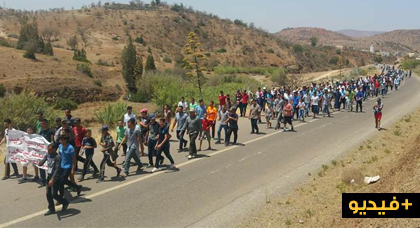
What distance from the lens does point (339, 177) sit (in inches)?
411

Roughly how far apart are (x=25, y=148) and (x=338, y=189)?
27.4ft

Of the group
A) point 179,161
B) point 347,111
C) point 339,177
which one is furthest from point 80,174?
point 347,111

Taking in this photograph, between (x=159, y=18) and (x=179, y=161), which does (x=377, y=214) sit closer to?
(x=179, y=161)

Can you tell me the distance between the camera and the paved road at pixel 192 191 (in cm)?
776

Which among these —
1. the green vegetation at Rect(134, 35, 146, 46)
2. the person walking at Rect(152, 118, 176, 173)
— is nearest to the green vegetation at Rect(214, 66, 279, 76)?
the green vegetation at Rect(134, 35, 146, 46)

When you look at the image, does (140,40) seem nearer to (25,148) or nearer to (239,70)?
(239,70)

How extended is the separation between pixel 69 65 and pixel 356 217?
44.0m

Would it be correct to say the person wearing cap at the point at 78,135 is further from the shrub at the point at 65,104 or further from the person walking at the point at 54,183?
the shrub at the point at 65,104

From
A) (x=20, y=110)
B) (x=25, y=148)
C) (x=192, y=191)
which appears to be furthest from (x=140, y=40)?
(x=192, y=191)

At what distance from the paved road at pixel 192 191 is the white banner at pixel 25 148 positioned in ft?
2.17

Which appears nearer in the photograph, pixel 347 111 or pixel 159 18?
pixel 347 111

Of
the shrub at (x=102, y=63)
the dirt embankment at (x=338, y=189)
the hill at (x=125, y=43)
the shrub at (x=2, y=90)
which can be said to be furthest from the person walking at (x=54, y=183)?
the shrub at (x=102, y=63)

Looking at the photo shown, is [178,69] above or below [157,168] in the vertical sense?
above

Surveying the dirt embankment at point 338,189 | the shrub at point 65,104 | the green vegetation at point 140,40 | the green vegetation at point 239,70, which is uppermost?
the green vegetation at point 140,40
